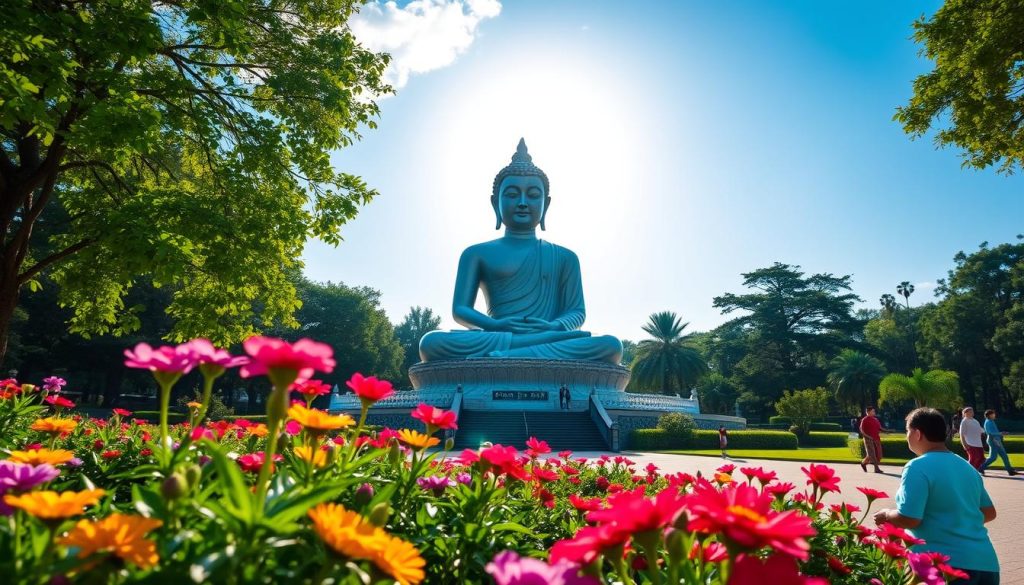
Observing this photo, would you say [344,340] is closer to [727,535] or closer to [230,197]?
[230,197]

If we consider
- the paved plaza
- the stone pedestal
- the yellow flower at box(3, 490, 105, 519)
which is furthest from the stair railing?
the yellow flower at box(3, 490, 105, 519)

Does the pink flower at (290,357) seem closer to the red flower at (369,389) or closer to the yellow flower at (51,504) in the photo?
the yellow flower at (51,504)

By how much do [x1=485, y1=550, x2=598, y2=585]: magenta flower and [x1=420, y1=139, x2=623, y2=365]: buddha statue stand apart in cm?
1989

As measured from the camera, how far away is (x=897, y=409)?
44.1 m

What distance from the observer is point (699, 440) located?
17.9 meters

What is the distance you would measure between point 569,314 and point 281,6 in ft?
53.0

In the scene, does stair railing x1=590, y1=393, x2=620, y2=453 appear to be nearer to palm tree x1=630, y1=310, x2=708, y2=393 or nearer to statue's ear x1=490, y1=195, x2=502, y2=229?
statue's ear x1=490, y1=195, x2=502, y2=229

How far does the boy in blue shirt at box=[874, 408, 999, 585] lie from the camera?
2959 millimetres

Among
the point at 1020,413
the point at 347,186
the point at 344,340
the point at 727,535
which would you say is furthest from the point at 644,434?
the point at 1020,413

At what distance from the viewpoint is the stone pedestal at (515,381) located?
19062mm

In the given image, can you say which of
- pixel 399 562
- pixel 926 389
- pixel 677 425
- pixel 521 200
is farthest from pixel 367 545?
pixel 926 389

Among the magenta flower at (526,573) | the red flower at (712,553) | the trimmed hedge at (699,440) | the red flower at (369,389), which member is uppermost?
the red flower at (369,389)

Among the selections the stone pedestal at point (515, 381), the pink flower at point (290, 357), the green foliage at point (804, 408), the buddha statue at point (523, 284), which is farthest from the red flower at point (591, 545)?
the green foliage at point (804, 408)

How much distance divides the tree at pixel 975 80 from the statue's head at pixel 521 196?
1448 cm
